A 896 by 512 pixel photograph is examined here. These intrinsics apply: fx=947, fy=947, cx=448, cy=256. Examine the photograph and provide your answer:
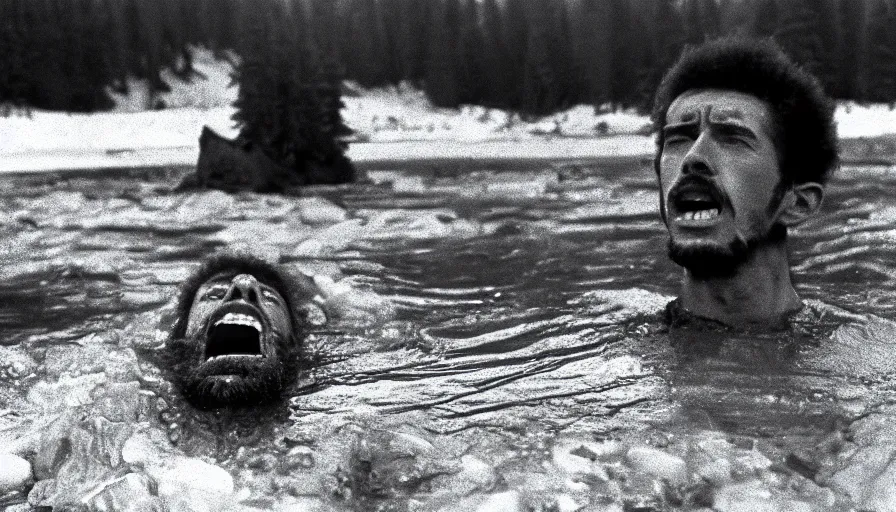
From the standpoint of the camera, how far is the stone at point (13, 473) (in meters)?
3.14

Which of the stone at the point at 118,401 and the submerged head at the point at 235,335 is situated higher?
the submerged head at the point at 235,335

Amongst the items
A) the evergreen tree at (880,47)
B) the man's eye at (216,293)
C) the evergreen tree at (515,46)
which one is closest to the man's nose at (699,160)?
the man's eye at (216,293)

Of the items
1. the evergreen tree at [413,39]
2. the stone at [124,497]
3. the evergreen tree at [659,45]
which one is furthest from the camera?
the evergreen tree at [413,39]

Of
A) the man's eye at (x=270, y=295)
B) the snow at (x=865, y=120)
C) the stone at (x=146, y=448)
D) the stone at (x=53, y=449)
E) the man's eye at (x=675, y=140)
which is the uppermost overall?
the man's eye at (x=675, y=140)

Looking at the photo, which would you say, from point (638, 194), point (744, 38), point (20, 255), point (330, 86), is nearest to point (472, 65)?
point (330, 86)

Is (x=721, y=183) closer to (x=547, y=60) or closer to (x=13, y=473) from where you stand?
(x=13, y=473)

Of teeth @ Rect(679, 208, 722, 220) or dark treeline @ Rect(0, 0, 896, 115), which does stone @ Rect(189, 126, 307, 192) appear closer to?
dark treeline @ Rect(0, 0, 896, 115)

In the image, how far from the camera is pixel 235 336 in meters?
4.36

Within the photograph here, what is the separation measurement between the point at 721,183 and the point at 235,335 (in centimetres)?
235

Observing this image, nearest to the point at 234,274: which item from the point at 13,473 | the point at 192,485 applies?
the point at 13,473

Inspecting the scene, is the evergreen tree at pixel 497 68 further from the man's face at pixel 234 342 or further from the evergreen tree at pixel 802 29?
the man's face at pixel 234 342

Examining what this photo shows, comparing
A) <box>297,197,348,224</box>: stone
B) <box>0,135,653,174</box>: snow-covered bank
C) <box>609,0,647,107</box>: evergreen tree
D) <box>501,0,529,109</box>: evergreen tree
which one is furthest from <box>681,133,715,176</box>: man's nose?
<box>501,0,529,109</box>: evergreen tree

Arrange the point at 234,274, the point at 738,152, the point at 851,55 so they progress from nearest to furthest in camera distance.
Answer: the point at 738,152 → the point at 234,274 → the point at 851,55

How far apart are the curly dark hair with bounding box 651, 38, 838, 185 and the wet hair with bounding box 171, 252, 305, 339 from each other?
2464 millimetres
